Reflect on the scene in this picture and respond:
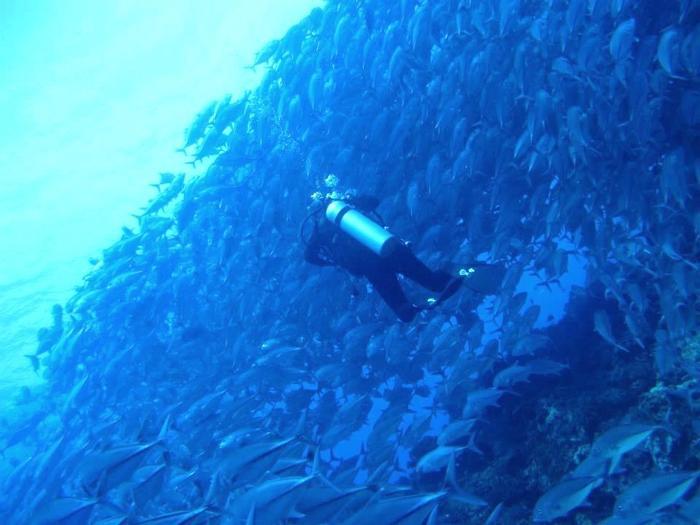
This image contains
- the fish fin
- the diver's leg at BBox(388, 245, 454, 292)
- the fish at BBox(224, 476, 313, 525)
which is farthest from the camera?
the diver's leg at BBox(388, 245, 454, 292)

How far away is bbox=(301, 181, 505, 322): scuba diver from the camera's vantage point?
586 cm

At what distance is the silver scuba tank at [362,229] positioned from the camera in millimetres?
5492

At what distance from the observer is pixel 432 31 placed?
7887 millimetres

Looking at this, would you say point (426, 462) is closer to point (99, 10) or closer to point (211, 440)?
point (211, 440)

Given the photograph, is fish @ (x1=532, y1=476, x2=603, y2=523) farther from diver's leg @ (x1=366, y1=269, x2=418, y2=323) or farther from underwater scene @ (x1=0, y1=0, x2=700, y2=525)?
diver's leg @ (x1=366, y1=269, x2=418, y2=323)

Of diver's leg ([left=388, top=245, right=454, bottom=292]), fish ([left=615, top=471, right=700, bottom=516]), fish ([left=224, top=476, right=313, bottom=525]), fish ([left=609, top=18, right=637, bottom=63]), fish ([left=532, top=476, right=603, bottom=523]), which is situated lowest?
fish ([left=615, top=471, right=700, bottom=516])

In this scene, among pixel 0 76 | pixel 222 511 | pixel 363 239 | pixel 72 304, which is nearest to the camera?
pixel 222 511

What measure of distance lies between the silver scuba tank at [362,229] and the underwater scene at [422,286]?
0.03 m

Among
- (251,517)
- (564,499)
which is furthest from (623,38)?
(251,517)

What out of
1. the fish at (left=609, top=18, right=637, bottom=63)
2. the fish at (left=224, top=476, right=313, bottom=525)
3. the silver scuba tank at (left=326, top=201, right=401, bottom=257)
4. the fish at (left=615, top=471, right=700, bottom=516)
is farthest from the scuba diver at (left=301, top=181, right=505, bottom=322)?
the fish at (left=609, top=18, right=637, bottom=63)

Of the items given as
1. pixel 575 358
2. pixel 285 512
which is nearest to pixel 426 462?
pixel 285 512

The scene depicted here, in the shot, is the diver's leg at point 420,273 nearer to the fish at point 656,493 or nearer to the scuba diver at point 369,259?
the scuba diver at point 369,259

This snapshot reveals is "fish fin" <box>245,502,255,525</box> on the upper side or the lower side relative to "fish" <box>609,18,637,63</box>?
lower

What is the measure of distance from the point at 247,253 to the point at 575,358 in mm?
6065
